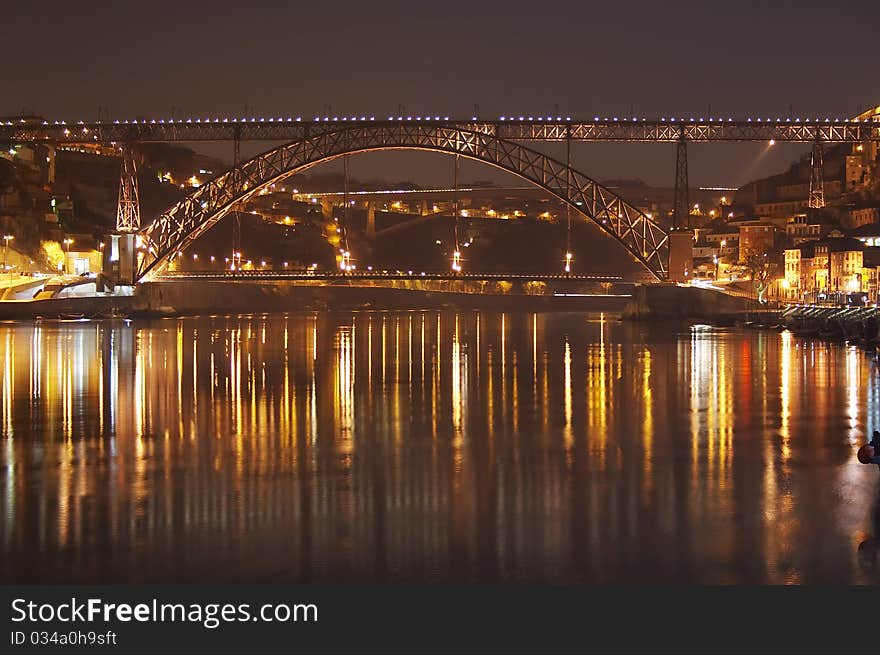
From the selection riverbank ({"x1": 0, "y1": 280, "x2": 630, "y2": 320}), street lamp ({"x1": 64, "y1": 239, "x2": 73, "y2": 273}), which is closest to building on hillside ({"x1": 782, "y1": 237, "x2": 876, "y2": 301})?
riverbank ({"x1": 0, "y1": 280, "x2": 630, "y2": 320})

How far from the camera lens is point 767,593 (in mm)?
7633

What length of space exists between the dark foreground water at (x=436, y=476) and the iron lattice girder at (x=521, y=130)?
32.0 m

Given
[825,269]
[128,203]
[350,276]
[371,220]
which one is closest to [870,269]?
[825,269]

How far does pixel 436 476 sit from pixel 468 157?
1819 inches

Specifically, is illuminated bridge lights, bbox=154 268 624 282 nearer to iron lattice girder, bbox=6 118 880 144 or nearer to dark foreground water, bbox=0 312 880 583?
iron lattice girder, bbox=6 118 880 144

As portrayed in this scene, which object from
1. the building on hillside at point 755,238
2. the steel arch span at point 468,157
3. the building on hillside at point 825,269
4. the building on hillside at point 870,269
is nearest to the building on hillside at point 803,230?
the building on hillside at point 755,238

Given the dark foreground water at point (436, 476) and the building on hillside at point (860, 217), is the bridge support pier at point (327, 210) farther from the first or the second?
the dark foreground water at point (436, 476)

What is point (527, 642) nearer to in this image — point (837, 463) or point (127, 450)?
point (837, 463)

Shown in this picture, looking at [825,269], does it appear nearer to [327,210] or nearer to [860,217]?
[860,217]

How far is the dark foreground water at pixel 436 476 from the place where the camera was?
8.34 metres

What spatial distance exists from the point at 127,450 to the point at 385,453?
3039 mm

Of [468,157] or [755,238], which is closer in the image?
[468,157]

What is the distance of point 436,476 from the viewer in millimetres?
11695

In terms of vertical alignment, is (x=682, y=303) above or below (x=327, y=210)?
below
